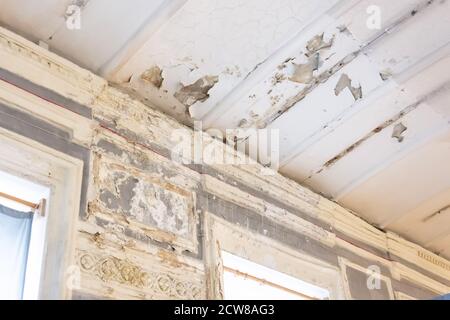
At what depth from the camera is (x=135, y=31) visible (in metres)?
3.43

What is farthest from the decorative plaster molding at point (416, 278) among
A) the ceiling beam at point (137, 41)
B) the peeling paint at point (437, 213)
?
the ceiling beam at point (137, 41)

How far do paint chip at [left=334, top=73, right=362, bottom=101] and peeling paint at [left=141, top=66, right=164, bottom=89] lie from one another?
3.28 ft

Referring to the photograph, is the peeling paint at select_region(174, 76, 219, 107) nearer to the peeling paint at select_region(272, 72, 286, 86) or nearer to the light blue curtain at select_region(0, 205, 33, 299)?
the peeling paint at select_region(272, 72, 286, 86)

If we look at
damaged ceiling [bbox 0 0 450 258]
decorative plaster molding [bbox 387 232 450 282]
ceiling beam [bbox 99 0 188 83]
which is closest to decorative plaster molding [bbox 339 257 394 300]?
decorative plaster molding [bbox 387 232 450 282]

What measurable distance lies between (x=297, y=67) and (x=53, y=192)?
1498 millimetres

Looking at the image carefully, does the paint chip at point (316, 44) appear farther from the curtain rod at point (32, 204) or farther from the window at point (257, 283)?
the curtain rod at point (32, 204)

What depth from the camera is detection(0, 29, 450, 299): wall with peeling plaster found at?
3.10 metres

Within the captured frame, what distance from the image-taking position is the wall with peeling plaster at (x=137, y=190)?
3104 mm

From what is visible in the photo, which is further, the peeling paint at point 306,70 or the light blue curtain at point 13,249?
the peeling paint at point 306,70

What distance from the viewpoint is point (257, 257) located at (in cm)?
383

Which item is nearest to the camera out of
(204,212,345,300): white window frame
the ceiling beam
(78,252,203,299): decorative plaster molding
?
(78,252,203,299): decorative plaster molding
